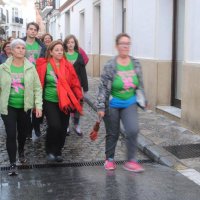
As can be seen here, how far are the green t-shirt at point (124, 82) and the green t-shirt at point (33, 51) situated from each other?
2.52 metres

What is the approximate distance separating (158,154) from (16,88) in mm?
2314

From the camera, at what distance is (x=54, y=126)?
630cm

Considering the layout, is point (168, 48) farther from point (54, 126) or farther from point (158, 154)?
point (54, 126)

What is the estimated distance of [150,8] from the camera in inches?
424

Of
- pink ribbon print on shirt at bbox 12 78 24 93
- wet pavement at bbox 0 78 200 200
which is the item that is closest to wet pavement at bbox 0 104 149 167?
wet pavement at bbox 0 78 200 200

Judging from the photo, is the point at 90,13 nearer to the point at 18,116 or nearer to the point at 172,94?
the point at 172,94

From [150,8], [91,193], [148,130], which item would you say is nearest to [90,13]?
[150,8]

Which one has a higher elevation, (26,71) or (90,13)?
(90,13)

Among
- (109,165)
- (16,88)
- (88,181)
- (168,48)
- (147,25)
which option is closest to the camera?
(88,181)

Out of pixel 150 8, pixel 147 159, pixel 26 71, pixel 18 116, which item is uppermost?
pixel 150 8

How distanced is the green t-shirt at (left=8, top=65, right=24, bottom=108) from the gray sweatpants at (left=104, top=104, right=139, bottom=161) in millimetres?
1132

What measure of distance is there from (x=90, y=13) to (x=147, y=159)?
14286 millimetres

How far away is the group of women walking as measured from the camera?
5.70 meters

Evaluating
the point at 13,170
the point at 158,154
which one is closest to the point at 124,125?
the point at 158,154
